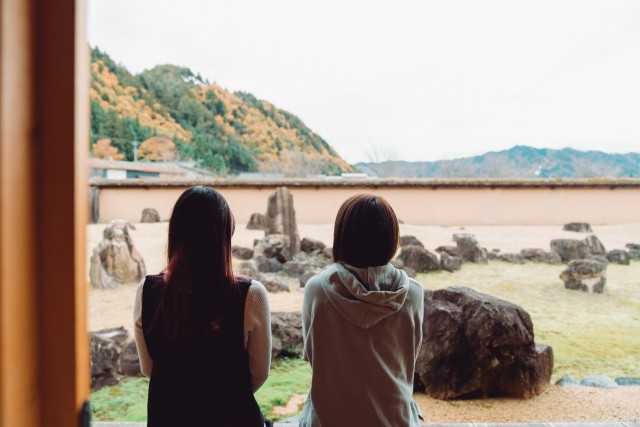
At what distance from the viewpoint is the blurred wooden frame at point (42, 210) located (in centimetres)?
51

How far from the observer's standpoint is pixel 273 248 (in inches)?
320

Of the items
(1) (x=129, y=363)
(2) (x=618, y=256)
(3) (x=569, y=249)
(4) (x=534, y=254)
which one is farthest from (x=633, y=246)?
(1) (x=129, y=363)

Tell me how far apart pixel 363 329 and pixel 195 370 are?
1.45 ft

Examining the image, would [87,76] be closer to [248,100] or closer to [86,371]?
[86,371]

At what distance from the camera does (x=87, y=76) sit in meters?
0.62

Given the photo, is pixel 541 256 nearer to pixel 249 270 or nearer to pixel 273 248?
pixel 273 248

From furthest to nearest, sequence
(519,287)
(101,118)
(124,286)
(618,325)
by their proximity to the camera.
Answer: (101,118)
(519,287)
(124,286)
(618,325)

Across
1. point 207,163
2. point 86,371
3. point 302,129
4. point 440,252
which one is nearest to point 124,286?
point 440,252

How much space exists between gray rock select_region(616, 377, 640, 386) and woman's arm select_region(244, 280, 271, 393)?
11.0 feet

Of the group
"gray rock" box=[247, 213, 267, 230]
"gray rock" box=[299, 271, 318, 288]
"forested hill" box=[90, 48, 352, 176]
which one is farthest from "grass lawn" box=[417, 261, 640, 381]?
"forested hill" box=[90, 48, 352, 176]

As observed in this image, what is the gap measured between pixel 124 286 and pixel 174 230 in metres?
6.09

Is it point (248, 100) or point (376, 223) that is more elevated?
point (248, 100)

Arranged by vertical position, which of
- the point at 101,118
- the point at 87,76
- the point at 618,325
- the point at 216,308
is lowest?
the point at 618,325

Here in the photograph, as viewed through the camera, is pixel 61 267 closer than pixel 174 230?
Yes
